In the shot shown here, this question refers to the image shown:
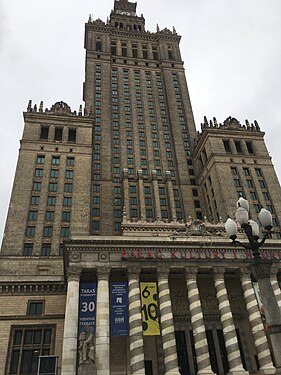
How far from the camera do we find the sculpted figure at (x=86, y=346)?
2878 centimetres

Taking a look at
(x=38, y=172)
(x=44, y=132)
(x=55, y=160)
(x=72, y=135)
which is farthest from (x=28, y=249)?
(x=72, y=135)

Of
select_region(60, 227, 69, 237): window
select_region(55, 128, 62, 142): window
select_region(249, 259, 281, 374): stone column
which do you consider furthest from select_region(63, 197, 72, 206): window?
select_region(249, 259, 281, 374): stone column

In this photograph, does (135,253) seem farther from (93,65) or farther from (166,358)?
(93,65)

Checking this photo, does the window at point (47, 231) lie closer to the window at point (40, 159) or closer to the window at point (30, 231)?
the window at point (30, 231)

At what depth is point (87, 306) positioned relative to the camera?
3219 centimetres

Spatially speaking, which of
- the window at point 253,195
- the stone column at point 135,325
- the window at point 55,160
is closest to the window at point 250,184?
the window at point 253,195

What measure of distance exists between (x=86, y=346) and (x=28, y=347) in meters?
9.59

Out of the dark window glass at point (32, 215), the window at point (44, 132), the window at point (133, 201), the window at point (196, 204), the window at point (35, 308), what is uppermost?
the window at point (44, 132)

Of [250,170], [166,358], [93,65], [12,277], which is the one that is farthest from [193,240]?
[93,65]

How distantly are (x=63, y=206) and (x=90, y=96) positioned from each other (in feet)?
116

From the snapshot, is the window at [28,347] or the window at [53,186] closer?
the window at [28,347]

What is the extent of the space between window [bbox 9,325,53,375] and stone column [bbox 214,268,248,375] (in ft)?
62.7

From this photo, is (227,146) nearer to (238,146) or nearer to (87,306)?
(238,146)

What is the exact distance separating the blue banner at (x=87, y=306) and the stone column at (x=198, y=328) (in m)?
10.3
